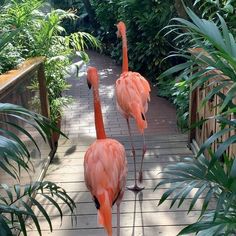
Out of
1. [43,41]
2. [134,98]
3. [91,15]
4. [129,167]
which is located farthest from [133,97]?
[91,15]

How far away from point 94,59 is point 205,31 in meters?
10.4

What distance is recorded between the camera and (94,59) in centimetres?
1159

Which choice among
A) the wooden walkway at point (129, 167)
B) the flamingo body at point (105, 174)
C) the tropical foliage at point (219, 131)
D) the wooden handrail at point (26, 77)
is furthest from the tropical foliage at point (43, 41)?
the tropical foliage at point (219, 131)

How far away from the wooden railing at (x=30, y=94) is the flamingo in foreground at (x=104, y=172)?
0.39m

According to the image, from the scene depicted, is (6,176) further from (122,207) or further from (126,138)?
(126,138)

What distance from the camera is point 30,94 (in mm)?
3611

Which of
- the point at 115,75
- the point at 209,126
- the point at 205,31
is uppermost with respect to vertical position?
the point at 205,31

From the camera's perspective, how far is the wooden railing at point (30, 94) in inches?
106

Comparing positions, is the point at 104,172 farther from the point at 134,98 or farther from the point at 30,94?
the point at 30,94

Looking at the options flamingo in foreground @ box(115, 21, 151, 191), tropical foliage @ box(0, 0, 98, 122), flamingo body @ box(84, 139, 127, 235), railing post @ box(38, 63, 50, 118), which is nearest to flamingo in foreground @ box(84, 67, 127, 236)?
flamingo body @ box(84, 139, 127, 235)

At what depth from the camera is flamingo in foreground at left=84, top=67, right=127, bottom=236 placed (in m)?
2.23

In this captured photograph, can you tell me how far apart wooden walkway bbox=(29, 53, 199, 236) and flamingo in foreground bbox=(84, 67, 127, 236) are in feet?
0.62

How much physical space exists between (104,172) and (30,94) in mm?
1538

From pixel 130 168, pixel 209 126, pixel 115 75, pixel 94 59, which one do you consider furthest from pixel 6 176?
pixel 94 59
